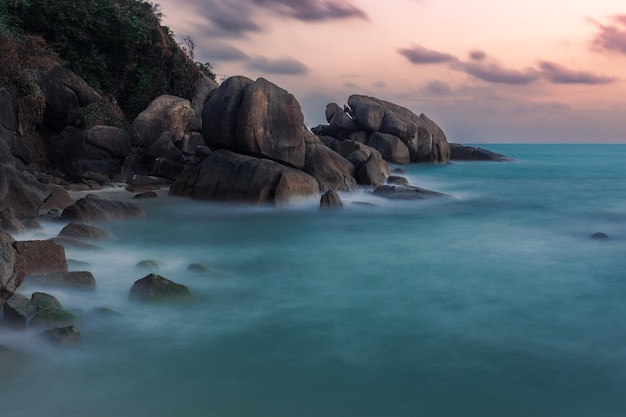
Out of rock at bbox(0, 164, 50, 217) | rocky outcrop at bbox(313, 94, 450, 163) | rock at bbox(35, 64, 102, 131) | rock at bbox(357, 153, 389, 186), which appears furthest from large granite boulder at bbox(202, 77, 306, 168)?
rocky outcrop at bbox(313, 94, 450, 163)

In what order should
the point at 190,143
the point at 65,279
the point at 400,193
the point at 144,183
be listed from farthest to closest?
the point at 190,143
the point at 144,183
the point at 400,193
the point at 65,279

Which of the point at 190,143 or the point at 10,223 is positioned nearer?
the point at 10,223

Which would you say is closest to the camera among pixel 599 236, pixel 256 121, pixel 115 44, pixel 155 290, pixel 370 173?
pixel 155 290

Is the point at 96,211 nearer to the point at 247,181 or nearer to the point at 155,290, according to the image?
the point at 247,181

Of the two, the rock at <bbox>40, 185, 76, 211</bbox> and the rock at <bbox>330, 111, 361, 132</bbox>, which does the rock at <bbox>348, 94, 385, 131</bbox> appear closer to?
the rock at <bbox>330, 111, 361, 132</bbox>

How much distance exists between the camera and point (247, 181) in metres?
18.0

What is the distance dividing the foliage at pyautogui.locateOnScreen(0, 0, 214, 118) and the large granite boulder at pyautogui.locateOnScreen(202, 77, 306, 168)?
1102 centimetres

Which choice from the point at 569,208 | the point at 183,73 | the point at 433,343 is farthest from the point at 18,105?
the point at 569,208

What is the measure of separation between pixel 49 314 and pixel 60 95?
19.1 meters

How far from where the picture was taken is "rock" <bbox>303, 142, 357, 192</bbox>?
20.1 metres

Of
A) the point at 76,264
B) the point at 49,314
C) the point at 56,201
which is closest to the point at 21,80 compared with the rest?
the point at 56,201

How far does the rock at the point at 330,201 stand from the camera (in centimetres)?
1781

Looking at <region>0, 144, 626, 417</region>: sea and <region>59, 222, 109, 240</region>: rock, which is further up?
<region>59, 222, 109, 240</region>: rock

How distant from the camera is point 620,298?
30.4 ft
